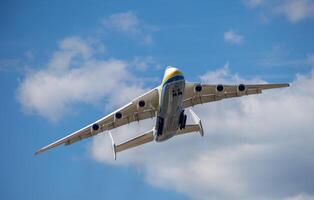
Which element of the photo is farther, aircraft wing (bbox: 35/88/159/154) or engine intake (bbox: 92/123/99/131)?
engine intake (bbox: 92/123/99/131)

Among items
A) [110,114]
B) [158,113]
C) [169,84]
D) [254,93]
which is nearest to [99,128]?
[110,114]

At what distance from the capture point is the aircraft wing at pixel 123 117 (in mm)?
49688

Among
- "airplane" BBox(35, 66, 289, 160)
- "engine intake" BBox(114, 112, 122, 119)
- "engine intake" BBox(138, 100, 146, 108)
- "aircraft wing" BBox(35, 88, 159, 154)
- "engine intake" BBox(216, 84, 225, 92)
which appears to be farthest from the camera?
"engine intake" BBox(114, 112, 122, 119)

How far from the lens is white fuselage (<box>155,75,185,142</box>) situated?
45.4 m

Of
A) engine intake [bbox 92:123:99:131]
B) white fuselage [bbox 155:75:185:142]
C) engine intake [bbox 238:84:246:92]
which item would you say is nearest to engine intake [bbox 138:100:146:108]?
white fuselage [bbox 155:75:185:142]

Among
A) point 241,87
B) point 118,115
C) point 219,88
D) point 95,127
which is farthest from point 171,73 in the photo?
point 95,127

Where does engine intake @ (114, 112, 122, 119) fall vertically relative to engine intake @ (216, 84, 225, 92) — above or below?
below

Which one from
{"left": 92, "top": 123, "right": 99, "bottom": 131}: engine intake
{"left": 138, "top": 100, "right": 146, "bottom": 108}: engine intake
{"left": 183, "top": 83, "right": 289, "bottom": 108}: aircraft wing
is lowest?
{"left": 92, "top": 123, "right": 99, "bottom": 131}: engine intake

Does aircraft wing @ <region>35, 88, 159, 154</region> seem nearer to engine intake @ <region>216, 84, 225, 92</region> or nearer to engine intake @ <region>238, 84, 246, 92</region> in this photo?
engine intake @ <region>216, 84, 225, 92</region>

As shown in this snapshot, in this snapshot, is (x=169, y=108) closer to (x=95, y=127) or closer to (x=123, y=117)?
(x=123, y=117)

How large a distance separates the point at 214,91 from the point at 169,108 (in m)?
5.86

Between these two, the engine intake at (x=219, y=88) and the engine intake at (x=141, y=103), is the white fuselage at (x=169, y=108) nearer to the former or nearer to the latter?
the engine intake at (x=141, y=103)

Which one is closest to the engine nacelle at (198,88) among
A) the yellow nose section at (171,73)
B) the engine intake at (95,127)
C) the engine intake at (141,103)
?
the engine intake at (141,103)

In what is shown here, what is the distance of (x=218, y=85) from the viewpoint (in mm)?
50219
